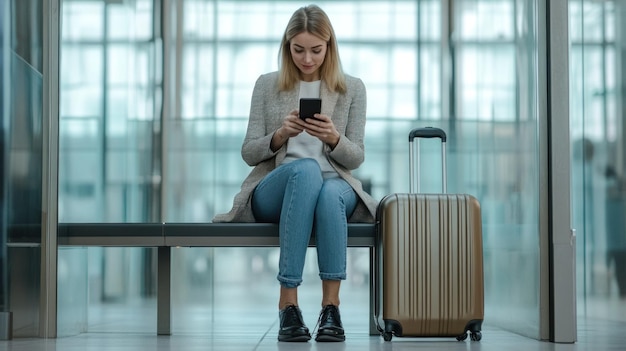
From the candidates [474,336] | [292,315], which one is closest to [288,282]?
[292,315]

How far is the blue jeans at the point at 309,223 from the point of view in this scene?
3492mm

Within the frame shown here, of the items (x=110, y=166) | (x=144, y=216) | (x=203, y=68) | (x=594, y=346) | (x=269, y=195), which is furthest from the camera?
(x=203, y=68)

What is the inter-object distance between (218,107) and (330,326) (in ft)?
12.3

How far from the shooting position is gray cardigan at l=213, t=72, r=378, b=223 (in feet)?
12.3

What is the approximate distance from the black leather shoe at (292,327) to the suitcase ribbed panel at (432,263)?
10.5 inches

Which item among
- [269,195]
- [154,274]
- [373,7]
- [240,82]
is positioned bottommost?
[154,274]

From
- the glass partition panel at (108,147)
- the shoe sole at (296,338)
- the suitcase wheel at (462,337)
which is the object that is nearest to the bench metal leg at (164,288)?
the glass partition panel at (108,147)

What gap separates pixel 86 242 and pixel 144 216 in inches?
108

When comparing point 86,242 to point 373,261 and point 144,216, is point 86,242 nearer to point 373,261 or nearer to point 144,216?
point 373,261

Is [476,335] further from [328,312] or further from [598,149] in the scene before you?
[598,149]

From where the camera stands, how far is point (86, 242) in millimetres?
3799

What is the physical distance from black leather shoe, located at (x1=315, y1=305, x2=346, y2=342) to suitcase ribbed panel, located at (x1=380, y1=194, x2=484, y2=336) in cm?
15

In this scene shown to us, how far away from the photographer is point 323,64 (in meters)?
3.90

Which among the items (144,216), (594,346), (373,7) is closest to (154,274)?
(144,216)
